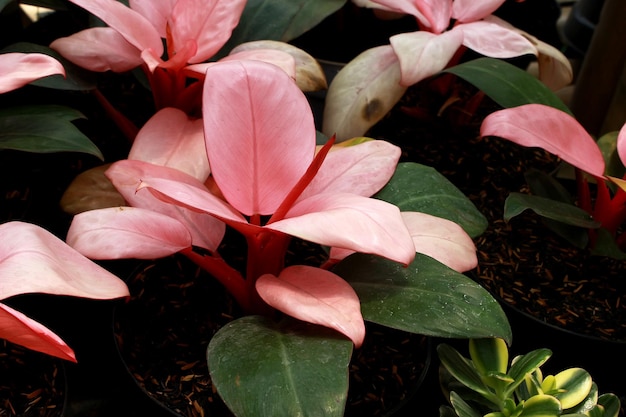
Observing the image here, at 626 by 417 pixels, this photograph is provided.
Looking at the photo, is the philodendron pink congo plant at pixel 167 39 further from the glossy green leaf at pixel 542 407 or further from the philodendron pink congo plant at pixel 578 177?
the glossy green leaf at pixel 542 407

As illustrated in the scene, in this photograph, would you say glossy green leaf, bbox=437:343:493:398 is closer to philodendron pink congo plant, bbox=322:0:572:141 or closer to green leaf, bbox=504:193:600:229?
green leaf, bbox=504:193:600:229

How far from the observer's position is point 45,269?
0.53m

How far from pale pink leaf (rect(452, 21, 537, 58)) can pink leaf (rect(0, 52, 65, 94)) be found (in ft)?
1.68

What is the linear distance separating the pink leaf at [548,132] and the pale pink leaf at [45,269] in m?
0.45

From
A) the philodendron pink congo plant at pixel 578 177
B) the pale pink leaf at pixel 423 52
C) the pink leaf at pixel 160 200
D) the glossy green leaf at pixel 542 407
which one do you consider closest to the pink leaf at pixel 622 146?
the philodendron pink congo plant at pixel 578 177

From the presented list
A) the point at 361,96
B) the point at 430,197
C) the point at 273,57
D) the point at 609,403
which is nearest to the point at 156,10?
the point at 273,57

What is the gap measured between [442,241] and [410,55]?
0.26 metres

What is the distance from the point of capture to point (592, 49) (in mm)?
1093

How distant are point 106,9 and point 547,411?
1.98 ft

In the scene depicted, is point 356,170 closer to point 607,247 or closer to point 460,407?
point 460,407

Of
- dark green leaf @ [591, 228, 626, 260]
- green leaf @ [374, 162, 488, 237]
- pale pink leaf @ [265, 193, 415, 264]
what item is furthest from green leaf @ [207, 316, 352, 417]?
dark green leaf @ [591, 228, 626, 260]

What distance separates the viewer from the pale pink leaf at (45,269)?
512 millimetres

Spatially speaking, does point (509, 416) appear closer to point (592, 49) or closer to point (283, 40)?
point (283, 40)

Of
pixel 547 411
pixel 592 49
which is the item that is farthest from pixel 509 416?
pixel 592 49
